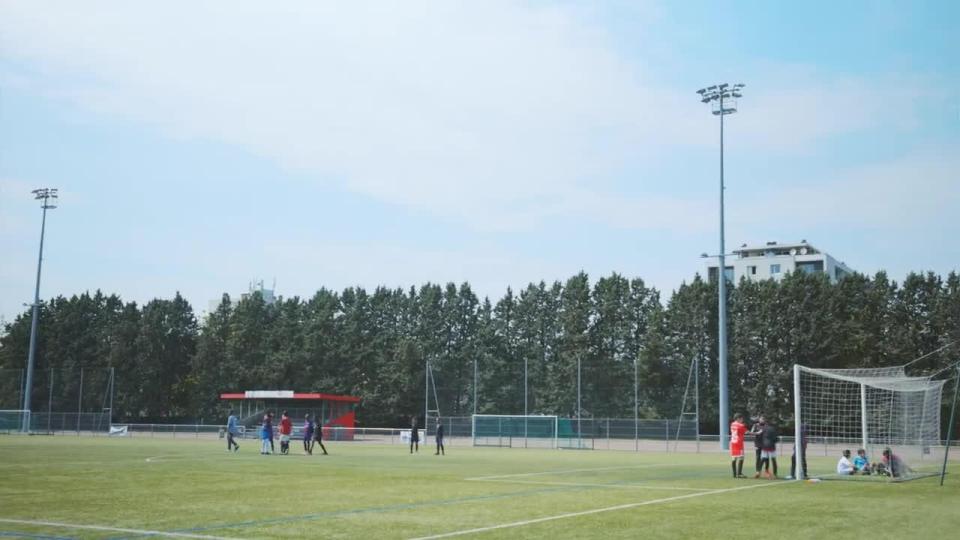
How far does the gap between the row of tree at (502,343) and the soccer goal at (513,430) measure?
457cm

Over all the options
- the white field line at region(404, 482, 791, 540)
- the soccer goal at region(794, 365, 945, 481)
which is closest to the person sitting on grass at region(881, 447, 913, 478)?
the soccer goal at region(794, 365, 945, 481)

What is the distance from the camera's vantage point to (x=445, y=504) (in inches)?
679

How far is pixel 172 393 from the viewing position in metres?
97.8

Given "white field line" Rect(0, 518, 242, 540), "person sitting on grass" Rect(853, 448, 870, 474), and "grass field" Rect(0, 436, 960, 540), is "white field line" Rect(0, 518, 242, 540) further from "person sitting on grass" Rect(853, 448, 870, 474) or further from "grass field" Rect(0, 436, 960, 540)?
"person sitting on grass" Rect(853, 448, 870, 474)

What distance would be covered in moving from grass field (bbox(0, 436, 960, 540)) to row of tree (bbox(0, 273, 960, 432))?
34852 mm

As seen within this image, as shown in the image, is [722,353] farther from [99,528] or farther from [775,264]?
[775,264]

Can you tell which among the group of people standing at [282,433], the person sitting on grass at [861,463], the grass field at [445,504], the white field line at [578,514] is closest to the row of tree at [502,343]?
the group of people standing at [282,433]

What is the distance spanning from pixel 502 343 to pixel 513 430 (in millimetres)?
39035

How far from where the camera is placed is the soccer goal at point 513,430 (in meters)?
56.3

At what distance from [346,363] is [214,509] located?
261ft

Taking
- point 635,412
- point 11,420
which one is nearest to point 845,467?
point 635,412

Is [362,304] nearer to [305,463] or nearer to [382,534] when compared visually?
[305,463]

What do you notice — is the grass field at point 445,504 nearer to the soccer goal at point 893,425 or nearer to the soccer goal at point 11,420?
the soccer goal at point 893,425

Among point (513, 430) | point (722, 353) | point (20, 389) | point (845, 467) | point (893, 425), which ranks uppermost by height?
point (722, 353)
